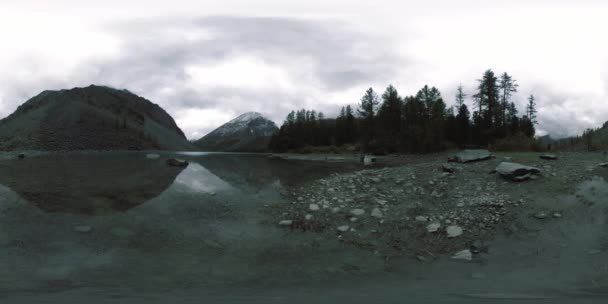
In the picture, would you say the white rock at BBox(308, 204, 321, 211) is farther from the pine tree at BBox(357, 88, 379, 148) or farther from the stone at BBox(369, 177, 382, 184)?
the pine tree at BBox(357, 88, 379, 148)

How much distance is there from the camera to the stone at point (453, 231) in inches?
300

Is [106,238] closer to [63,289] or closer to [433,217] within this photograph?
[63,289]

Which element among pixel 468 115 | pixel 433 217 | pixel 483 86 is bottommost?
pixel 433 217

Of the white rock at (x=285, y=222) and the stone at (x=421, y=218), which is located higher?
the stone at (x=421, y=218)

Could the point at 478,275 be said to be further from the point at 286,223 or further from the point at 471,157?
the point at 471,157

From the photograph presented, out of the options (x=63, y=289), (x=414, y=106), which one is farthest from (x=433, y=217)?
(x=414, y=106)

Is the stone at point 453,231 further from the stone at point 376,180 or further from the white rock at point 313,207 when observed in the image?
the stone at point 376,180

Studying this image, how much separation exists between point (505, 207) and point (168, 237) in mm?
9592

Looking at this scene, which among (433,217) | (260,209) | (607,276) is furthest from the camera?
(260,209)

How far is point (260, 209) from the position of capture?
404 inches

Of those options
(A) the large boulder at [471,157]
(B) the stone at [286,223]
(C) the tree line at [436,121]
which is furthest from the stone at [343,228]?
(C) the tree line at [436,121]

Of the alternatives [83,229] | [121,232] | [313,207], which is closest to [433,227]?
[313,207]

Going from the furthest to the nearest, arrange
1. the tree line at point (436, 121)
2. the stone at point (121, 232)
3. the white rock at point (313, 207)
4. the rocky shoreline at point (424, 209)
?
1. the tree line at point (436, 121)
2. the white rock at point (313, 207)
3. the stone at point (121, 232)
4. the rocky shoreline at point (424, 209)

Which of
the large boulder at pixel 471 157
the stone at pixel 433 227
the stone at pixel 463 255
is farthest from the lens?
the large boulder at pixel 471 157
